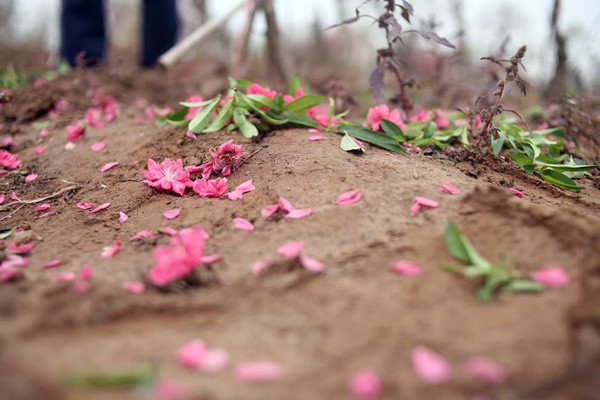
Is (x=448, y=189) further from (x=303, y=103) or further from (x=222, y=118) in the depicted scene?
(x=222, y=118)

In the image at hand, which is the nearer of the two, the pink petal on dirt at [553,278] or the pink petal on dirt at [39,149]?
the pink petal on dirt at [553,278]

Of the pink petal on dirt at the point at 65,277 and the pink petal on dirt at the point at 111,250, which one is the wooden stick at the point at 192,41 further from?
the pink petal on dirt at the point at 65,277

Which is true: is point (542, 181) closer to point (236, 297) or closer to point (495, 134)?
point (495, 134)

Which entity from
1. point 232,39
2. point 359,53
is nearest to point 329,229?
point 232,39

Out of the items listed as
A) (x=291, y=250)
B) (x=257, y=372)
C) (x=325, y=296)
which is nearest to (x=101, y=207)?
A: (x=291, y=250)

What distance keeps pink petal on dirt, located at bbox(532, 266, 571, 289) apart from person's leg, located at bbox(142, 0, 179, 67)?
14.3 ft

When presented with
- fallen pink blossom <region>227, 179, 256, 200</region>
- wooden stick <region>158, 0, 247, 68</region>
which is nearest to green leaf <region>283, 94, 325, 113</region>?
fallen pink blossom <region>227, 179, 256, 200</region>

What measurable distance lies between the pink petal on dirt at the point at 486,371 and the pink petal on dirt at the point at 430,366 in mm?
41

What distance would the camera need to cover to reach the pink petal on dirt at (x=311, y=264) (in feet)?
4.39

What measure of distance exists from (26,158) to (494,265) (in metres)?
2.34

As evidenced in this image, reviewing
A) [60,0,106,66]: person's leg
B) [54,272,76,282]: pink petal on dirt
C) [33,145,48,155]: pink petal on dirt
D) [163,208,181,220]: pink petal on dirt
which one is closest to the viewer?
[54,272,76,282]: pink petal on dirt

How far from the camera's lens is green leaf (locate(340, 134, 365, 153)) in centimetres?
201

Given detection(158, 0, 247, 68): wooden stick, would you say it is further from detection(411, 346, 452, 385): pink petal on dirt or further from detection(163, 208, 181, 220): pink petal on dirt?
detection(411, 346, 452, 385): pink petal on dirt

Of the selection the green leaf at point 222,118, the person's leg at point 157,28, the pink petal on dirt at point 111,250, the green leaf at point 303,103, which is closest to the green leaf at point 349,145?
the green leaf at point 303,103
